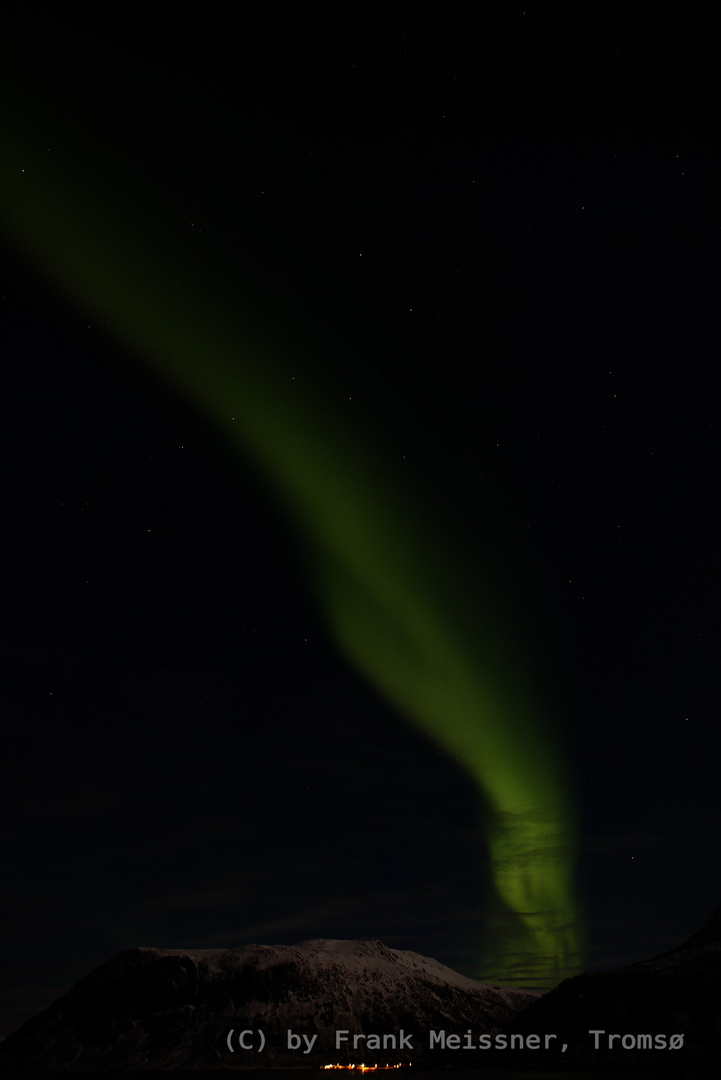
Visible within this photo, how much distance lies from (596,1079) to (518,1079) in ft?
74.3

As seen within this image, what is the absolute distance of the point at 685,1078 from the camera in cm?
15825

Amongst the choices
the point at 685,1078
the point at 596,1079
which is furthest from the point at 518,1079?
the point at 685,1078

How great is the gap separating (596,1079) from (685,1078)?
30.5 m

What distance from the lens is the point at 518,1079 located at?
199000 millimetres

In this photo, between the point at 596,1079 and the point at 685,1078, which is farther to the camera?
the point at 596,1079

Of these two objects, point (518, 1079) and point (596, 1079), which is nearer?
point (596, 1079)

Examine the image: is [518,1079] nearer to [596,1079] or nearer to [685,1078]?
[596,1079]

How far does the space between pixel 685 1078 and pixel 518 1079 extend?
5251cm

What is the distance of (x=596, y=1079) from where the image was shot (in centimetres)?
18312

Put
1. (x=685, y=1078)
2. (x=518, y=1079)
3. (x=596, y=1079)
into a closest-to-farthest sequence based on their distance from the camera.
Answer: (x=685, y=1078) → (x=596, y=1079) → (x=518, y=1079)

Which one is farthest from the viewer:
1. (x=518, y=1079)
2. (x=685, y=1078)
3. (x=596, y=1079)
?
(x=518, y=1079)
